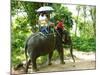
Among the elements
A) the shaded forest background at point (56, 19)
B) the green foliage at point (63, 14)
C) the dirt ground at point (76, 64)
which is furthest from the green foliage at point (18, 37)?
the green foliage at point (63, 14)

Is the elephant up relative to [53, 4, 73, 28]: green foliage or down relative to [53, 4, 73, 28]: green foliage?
down

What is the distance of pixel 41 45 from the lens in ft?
6.48

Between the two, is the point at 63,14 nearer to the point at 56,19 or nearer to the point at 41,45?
the point at 56,19

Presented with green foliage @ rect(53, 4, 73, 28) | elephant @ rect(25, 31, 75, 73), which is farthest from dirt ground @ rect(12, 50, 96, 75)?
green foliage @ rect(53, 4, 73, 28)

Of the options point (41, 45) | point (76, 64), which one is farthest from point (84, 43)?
point (41, 45)

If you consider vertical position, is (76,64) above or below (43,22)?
below

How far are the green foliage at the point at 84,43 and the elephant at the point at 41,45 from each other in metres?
0.13

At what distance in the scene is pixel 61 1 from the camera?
205cm

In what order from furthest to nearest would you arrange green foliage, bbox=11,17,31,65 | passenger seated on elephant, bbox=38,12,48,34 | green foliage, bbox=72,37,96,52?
green foliage, bbox=72,37,96,52 → passenger seated on elephant, bbox=38,12,48,34 → green foliage, bbox=11,17,31,65

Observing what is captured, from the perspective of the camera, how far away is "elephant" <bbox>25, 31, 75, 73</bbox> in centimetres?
193

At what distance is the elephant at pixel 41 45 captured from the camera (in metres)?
1.93

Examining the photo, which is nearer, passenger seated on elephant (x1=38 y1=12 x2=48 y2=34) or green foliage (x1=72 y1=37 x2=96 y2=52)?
passenger seated on elephant (x1=38 y1=12 x2=48 y2=34)

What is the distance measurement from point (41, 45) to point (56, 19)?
305 millimetres

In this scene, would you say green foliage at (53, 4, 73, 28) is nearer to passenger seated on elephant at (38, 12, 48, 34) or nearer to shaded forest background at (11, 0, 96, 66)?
shaded forest background at (11, 0, 96, 66)
